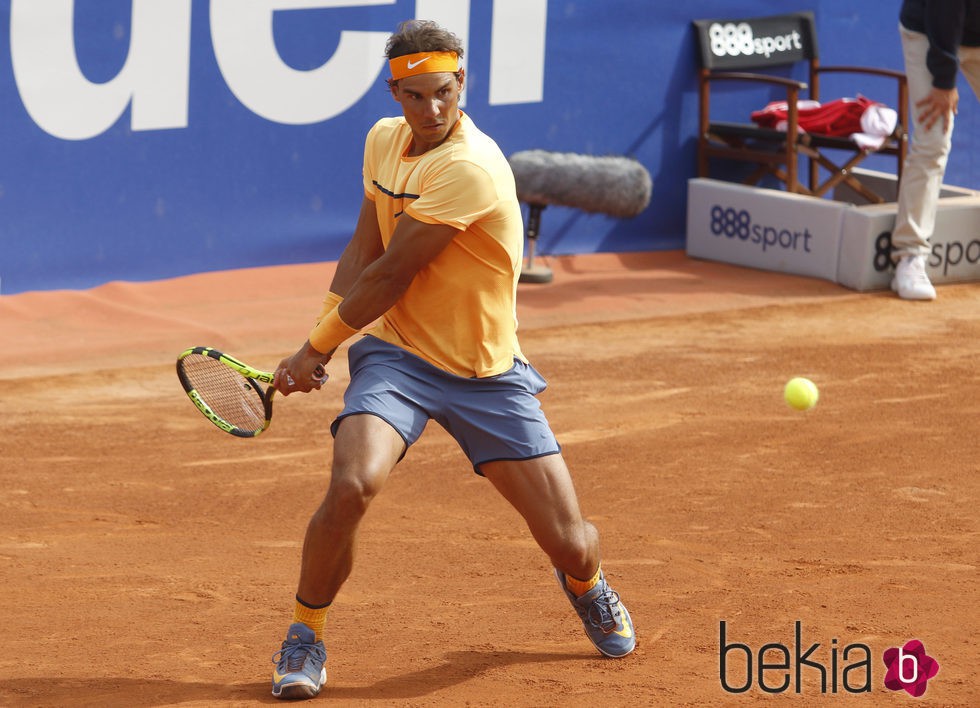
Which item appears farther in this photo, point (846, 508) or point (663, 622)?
point (846, 508)

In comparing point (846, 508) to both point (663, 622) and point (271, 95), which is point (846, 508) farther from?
point (271, 95)

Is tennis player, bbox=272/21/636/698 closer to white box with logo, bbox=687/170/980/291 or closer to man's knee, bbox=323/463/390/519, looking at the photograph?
man's knee, bbox=323/463/390/519

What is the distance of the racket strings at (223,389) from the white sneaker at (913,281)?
648cm

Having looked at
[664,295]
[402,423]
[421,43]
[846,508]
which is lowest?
[664,295]

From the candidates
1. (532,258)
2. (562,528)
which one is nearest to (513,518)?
(562,528)

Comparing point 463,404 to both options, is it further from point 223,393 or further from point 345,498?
point 223,393

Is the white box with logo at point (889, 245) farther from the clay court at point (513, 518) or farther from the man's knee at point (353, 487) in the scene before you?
the man's knee at point (353, 487)

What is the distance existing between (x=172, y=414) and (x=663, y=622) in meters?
3.41

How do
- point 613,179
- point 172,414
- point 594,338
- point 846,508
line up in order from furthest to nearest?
point 613,179 → point 594,338 → point 172,414 → point 846,508

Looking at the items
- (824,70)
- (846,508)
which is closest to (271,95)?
(824,70)

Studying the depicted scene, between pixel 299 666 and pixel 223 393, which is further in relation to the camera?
pixel 223 393

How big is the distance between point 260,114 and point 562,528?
6.47m

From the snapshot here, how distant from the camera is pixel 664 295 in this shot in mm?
10547

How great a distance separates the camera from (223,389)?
5.06 metres
